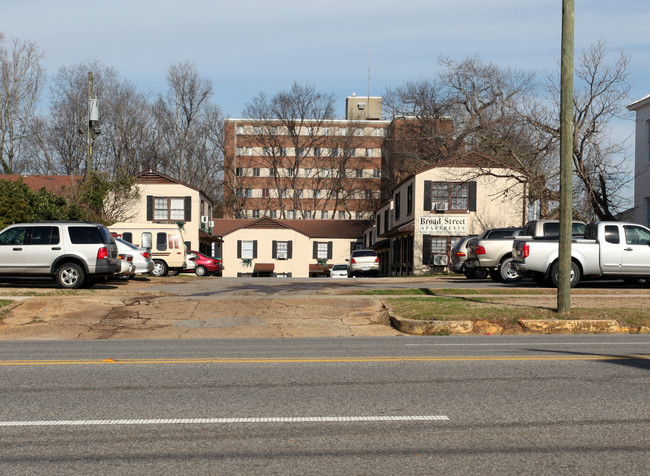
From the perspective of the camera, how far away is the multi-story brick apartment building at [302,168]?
84938 mm

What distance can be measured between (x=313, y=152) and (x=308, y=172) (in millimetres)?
2606

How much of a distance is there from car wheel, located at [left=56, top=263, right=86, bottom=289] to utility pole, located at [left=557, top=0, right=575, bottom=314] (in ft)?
43.2

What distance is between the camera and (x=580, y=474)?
4828mm

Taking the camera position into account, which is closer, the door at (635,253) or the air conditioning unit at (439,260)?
the door at (635,253)

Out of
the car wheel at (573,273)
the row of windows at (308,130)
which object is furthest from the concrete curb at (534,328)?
the row of windows at (308,130)

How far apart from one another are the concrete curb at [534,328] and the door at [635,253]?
6.96 metres

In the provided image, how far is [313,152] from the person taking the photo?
291 ft

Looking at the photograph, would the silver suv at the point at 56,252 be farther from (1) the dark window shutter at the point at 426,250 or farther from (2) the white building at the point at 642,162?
(1) the dark window shutter at the point at 426,250

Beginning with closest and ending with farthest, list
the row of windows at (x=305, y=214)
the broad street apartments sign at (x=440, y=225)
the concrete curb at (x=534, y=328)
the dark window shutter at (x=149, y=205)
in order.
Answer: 1. the concrete curb at (x=534, y=328)
2. the broad street apartments sign at (x=440, y=225)
3. the dark window shutter at (x=149, y=205)
4. the row of windows at (x=305, y=214)

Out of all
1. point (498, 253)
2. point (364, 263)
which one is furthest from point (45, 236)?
point (364, 263)

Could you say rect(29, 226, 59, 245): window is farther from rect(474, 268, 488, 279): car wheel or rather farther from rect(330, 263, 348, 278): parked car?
rect(330, 263, 348, 278): parked car

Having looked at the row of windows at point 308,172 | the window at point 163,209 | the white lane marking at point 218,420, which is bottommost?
the white lane marking at point 218,420

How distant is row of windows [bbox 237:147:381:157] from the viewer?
279 feet

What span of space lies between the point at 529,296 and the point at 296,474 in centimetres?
1489
